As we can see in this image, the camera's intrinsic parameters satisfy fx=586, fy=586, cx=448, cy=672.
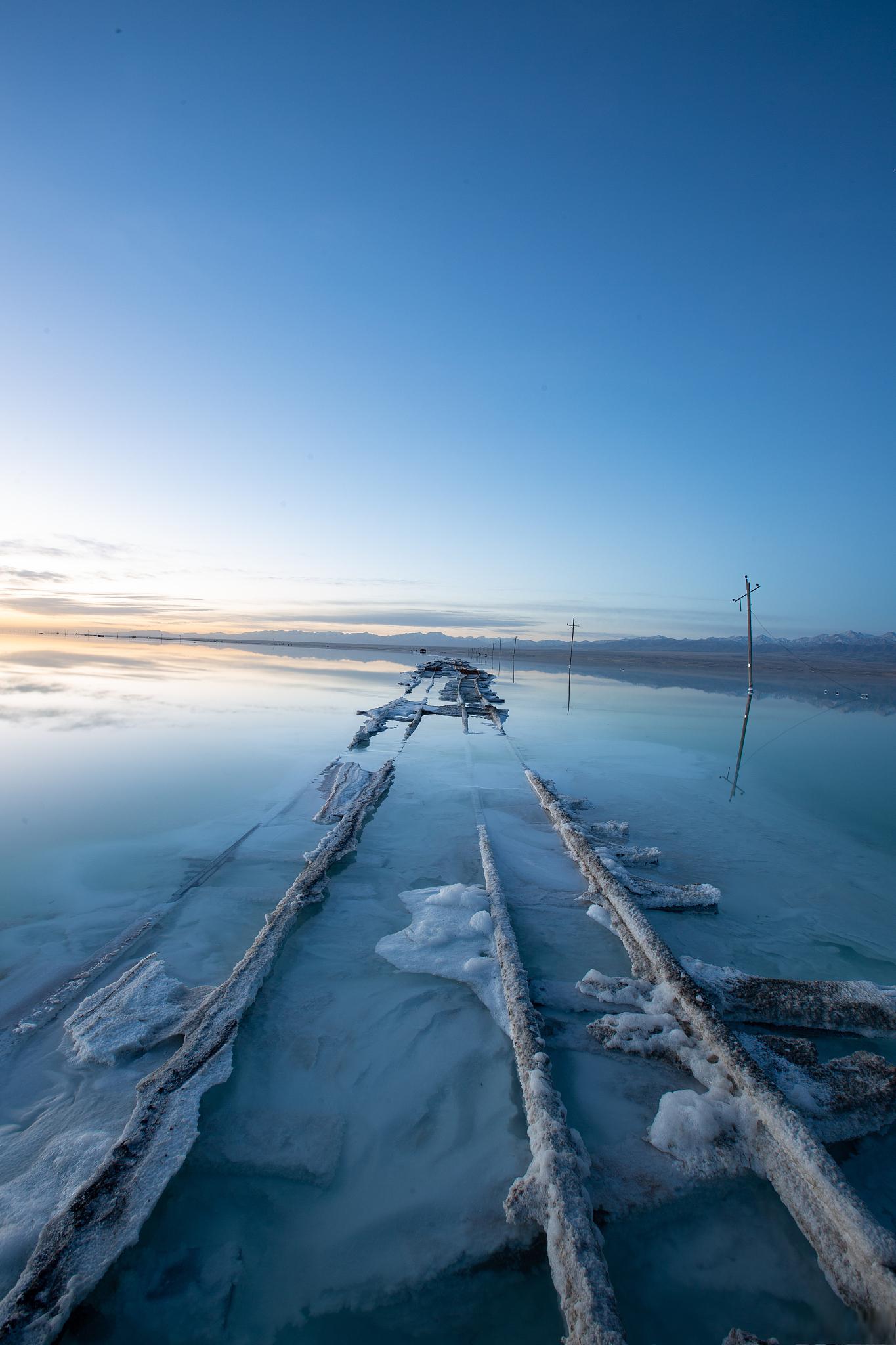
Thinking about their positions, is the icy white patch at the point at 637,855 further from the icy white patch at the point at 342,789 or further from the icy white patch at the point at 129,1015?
the icy white patch at the point at 129,1015

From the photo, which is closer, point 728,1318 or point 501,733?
point 728,1318

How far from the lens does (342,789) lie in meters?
8.40

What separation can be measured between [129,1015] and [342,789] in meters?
5.08

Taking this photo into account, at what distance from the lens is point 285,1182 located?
2385mm

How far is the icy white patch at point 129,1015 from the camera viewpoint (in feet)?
10.2

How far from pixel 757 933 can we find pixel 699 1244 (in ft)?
9.81

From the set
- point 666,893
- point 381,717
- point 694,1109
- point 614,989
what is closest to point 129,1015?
point 614,989

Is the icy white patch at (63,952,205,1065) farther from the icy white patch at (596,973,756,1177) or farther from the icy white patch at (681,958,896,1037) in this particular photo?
the icy white patch at (681,958,896,1037)

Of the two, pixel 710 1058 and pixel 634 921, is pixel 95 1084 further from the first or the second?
pixel 634 921

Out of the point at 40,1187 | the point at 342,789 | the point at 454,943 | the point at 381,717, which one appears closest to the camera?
the point at 40,1187

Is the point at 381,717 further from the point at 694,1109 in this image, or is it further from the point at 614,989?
the point at 694,1109

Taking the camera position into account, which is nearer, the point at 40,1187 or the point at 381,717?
the point at 40,1187

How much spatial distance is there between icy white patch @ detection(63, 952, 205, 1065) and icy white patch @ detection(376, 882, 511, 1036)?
1343 mm

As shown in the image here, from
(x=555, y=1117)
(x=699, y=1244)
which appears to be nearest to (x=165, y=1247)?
(x=555, y=1117)
